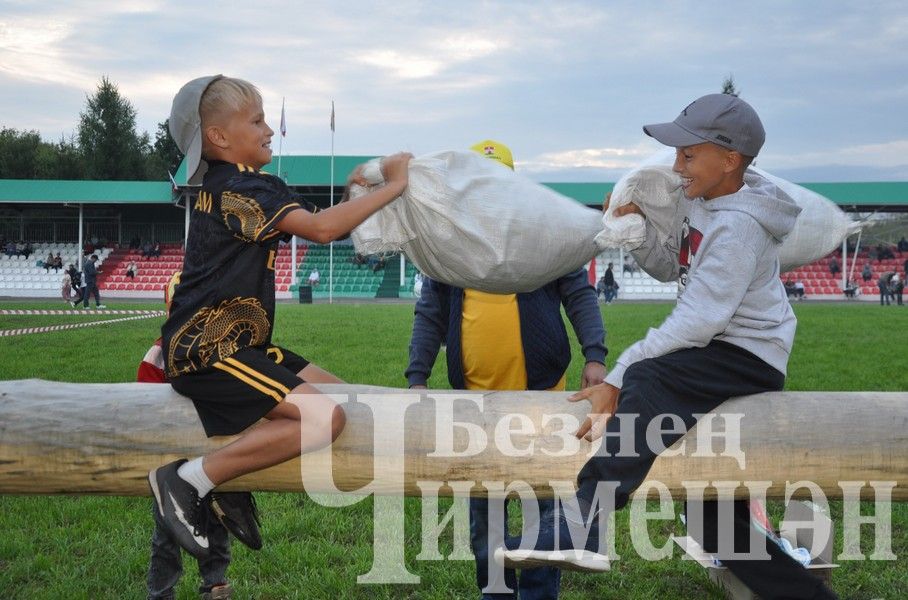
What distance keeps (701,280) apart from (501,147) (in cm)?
109

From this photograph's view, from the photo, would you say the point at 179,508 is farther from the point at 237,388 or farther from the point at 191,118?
the point at 191,118

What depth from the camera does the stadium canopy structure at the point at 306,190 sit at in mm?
41406

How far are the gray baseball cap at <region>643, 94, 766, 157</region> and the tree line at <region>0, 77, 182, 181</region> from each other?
219 ft

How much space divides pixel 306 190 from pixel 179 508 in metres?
41.1

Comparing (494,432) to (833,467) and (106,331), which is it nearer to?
(833,467)

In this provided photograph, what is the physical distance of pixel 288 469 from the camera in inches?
108

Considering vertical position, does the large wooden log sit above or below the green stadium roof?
below

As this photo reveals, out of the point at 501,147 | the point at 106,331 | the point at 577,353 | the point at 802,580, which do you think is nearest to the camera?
the point at 802,580

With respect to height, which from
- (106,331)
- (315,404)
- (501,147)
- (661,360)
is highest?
(501,147)

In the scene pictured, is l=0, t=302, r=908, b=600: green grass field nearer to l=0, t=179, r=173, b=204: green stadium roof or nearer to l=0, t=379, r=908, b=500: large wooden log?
l=0, t=379, r=908, b=500: large wooden log

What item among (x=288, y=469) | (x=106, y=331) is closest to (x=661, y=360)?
(x=288, y=469)

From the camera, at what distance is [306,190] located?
42812mm

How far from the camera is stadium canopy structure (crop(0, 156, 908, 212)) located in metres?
41.4

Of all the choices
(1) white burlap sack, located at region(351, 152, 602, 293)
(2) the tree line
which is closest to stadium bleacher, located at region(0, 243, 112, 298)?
(2) the tree line
